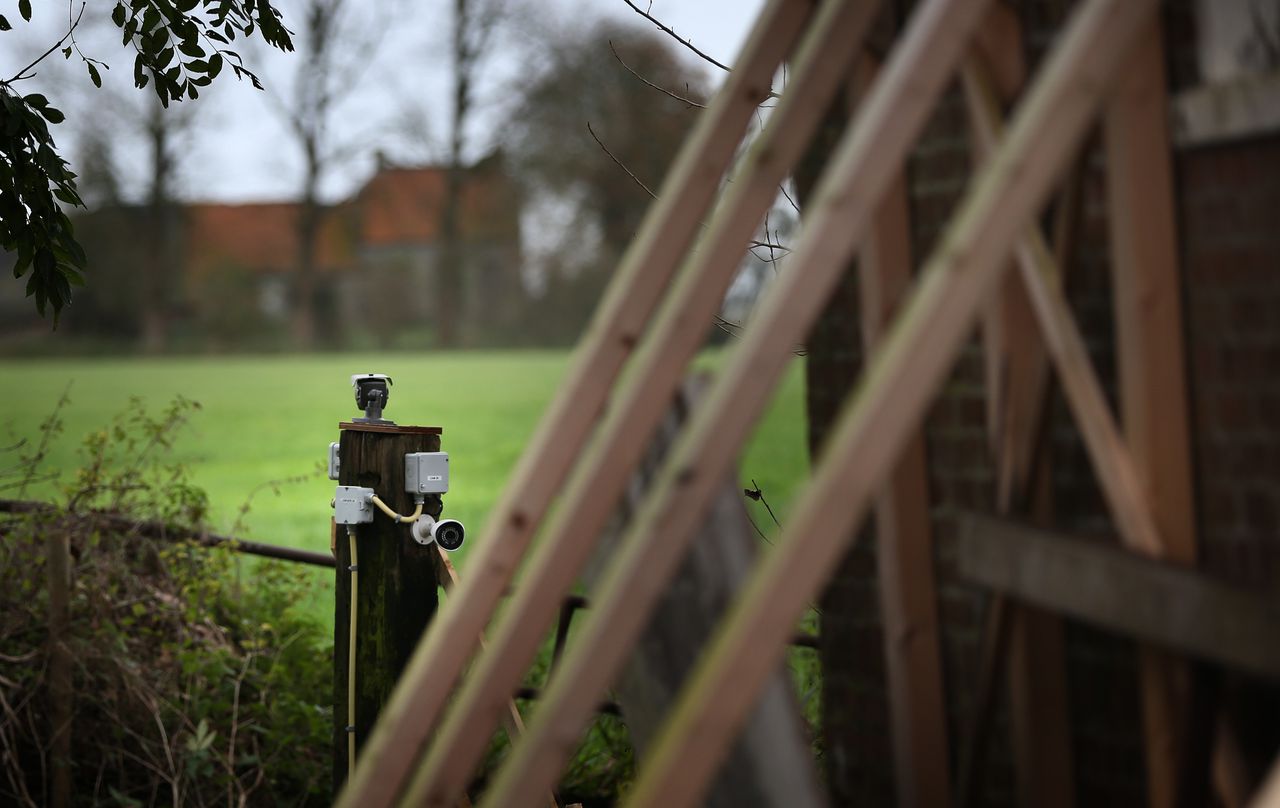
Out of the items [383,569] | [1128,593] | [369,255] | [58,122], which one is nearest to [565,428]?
[1128,593]

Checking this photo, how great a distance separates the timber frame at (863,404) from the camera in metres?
A: 1.87

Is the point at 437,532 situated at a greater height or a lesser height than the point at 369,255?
lesser

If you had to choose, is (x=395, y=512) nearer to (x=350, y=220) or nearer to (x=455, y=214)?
(x=350, y=220)

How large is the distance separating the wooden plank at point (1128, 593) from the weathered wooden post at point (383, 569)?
2.55 m

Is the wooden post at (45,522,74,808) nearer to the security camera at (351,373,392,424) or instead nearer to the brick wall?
the security camera at (351,373,392,424)

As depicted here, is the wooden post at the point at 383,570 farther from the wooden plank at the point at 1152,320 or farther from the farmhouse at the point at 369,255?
the farmhouse at the point at 369,255

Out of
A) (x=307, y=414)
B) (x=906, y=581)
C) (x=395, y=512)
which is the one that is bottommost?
(x=906, y=581)

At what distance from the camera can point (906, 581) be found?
292 cm

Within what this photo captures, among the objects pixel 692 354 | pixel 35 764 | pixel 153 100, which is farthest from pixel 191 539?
pixel 153 100

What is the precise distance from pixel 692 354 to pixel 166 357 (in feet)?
147

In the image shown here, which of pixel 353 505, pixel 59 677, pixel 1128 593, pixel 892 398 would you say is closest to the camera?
pixel 892 398

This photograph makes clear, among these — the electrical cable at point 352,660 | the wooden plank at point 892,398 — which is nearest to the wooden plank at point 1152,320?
the wooden plank at point 892,398

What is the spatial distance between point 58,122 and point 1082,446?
3.89 meters

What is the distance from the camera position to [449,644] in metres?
2.56
